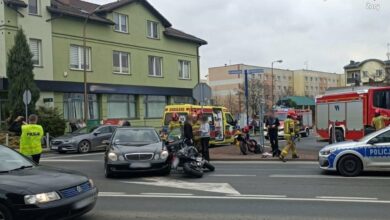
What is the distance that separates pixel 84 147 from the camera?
23734mm

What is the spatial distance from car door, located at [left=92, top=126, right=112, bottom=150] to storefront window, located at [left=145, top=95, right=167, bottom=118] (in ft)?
43.2

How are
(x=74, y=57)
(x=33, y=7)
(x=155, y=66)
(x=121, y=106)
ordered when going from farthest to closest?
(x=155, y=66) → (x=121, y=106) → (x=74, y=57) → (x=33, y=7)

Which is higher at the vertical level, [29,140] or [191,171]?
[29,140]

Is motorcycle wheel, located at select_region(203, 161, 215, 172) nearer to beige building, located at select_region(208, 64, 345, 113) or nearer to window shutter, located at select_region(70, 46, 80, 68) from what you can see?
window shutter, located at select_region(70, 46, 80, 68)

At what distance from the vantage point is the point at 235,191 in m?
10.6

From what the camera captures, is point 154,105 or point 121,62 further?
point 154,105

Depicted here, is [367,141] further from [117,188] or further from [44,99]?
[44,99]

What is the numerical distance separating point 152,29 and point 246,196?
30.9 metres

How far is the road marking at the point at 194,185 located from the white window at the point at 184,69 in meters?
30.3

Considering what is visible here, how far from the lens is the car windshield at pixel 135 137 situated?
1371cm

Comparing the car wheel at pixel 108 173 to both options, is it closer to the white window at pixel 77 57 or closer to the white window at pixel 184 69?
the white window at pixel 77 57

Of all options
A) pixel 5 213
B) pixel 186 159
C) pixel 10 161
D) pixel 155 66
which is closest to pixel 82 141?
pixel 186 159

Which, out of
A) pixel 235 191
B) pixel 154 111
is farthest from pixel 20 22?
pixel 235 191

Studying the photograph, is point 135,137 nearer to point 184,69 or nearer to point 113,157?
point 113,157
